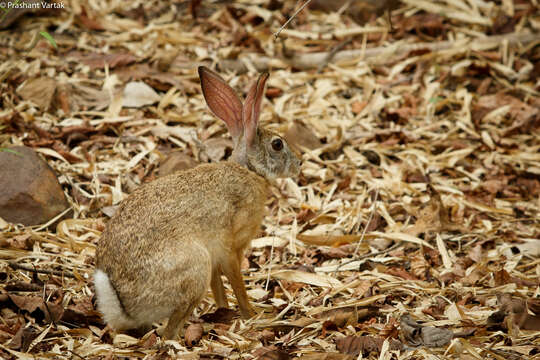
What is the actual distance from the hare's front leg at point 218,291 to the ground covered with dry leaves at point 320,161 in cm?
16

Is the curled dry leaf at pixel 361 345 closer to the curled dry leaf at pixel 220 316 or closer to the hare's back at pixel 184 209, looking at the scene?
the curled dry leaf at pixel 220 316

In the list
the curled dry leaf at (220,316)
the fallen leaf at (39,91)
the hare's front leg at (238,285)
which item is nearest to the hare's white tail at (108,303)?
the curled dry leaf at (220,316)

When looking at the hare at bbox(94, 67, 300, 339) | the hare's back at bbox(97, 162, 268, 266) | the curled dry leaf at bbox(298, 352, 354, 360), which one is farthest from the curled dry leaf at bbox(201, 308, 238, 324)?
the curled dry leaf at bbox(298, 352, 354, 360)

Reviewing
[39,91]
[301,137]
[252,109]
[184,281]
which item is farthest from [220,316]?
[39,91]

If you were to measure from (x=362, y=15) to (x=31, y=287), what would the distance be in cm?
716

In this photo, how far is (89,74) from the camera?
8.41 meters

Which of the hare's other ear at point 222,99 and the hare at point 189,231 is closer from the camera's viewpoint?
the hare at point 189,231

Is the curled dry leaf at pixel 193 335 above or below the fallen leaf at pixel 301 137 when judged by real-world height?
above

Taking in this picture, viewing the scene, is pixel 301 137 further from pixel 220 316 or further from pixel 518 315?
pixel 518 315

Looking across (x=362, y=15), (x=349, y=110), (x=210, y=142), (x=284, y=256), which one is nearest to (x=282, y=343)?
(x=284, y=256)

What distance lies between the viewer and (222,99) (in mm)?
5562

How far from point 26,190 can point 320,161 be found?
3307mm

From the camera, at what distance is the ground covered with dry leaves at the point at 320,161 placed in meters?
4.80

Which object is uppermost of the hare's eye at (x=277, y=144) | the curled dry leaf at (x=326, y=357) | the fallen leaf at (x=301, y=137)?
the hare's eye at (x=277, y=144)
